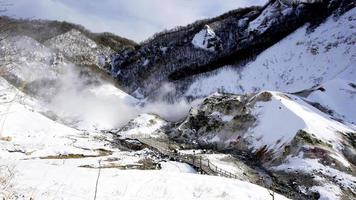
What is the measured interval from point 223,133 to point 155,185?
44.6 meters

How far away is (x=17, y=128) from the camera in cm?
5612

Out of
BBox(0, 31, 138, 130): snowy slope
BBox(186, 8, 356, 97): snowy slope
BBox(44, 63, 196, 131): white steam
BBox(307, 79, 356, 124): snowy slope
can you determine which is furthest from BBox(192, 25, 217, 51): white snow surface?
BBox(307, 79, 356, 124): snowy slope

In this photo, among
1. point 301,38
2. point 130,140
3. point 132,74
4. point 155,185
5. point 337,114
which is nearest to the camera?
point 155,185

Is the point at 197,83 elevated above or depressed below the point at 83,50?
below

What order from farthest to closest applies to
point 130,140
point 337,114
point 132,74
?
point 132,74 → point 130,140 → point 337,114

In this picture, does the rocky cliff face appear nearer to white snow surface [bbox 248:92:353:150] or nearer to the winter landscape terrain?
the winter landscape terrain

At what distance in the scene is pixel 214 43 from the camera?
417 feet

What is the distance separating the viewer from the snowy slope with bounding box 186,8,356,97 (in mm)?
74375

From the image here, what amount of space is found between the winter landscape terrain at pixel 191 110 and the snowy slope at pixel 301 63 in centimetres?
30

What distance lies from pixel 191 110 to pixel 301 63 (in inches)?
1116

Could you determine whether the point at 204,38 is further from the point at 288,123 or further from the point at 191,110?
the point at 288,123

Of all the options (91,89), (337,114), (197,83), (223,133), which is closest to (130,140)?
(223,133)

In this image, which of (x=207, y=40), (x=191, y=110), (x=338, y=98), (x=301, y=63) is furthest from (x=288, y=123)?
(x=207, y=40)

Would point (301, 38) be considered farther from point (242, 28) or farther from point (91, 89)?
point (91, 89)
